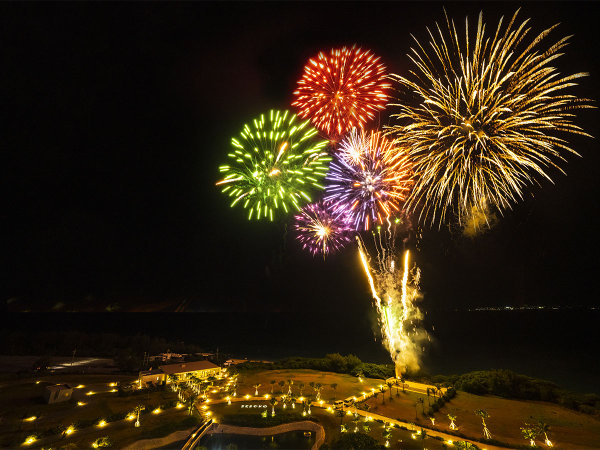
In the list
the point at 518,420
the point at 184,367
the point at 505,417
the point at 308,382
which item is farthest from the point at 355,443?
the point at 184,367

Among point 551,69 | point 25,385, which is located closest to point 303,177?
point 551,69

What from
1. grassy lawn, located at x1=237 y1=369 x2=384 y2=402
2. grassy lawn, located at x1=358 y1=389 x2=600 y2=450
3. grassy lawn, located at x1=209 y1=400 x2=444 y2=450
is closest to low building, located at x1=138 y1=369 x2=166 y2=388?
grassy lawn, located at x1=237 y1=369 x2=384 y2=402

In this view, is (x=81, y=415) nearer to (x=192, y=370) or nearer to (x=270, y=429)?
(x=192, y=370)

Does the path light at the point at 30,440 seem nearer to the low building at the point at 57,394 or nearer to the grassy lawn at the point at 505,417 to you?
the low building at the point at 57,394

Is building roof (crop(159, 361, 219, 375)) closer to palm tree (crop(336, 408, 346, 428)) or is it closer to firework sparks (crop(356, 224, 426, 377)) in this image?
palm tree (crop(336, 408, 346, 428))

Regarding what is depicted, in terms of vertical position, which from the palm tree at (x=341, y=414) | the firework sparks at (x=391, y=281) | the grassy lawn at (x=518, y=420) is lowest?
the grassy lawn at (x=518, y=420)

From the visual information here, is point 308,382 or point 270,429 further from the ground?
point 308,382

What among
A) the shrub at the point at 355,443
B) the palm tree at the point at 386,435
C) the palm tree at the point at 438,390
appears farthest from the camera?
the palm tree at the point at 438,390

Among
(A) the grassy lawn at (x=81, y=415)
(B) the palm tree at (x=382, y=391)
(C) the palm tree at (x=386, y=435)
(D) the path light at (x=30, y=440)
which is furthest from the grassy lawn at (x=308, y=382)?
(D) the path light at (x=30, y=440)
